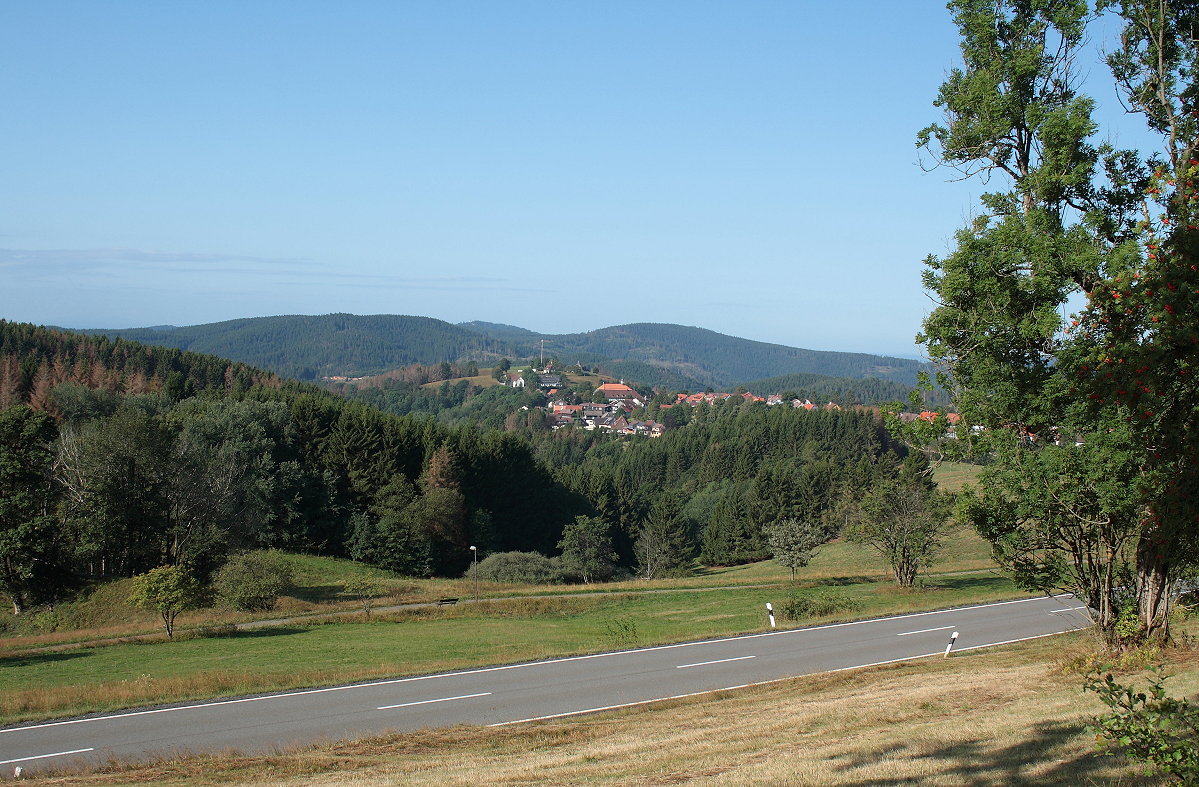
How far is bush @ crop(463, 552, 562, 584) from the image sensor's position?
64500 mm

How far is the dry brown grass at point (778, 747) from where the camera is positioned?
9.57 m

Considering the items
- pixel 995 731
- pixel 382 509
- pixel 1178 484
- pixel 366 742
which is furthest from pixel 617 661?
pixel 382 509

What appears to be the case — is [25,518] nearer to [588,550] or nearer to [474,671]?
[474,671]

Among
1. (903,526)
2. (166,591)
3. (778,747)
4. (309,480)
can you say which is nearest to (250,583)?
(166,591)

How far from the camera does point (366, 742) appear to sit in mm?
14328

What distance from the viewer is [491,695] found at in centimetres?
1862

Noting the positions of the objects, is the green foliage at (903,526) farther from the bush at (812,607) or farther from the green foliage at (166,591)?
the green foliage at (166,591)

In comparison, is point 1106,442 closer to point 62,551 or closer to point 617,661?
point 617,661

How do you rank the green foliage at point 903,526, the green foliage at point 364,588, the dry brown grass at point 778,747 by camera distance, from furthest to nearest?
1. the green foliage at point 364,588
2. the green foliage at point 903,526
3. the dry brown grass at point 778,747

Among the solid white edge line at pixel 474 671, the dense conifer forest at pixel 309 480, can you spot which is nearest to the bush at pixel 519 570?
the dense conifer forest at pixel 309 480

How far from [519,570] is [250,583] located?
89.0ft

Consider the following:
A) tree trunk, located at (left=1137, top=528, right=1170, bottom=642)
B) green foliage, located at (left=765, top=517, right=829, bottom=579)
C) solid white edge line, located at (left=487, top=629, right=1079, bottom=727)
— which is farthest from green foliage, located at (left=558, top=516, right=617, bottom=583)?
tree trunk, located at (left=1137, top=528, right=1170, bottom=642)

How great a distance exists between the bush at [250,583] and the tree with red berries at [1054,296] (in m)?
34.2

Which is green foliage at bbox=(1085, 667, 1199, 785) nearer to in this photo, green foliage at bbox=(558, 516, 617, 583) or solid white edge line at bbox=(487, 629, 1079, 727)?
solid white edge line at bbox=(487, 629, 1079, 727)
